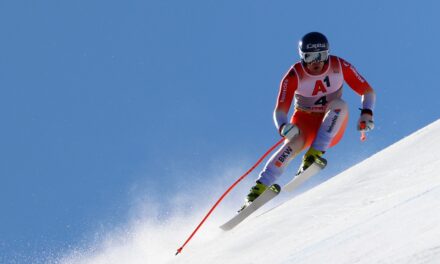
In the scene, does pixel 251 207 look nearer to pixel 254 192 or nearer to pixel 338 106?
pixel 254 192

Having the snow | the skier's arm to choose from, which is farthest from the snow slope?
the skier's arm

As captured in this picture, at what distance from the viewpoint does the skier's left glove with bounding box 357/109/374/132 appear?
7.73 meters

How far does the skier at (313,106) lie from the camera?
7570 millimetres

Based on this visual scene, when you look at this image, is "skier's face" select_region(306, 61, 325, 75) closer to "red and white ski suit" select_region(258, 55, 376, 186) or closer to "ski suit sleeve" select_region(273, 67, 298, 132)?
"red and white ski suit" select_region(258, 55, 376, 186)

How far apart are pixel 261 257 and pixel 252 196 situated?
3.35 meters

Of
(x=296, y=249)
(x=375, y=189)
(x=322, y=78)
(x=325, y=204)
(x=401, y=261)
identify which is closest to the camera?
(x=401, y=261)

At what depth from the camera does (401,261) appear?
230 cm

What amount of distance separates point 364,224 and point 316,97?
474 cm

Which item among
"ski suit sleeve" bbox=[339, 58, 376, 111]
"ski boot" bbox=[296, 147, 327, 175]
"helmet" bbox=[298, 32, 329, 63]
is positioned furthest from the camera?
"ski suit sleeve" bbox=[339, 58, 376, 111]

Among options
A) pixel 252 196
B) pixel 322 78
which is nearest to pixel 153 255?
pixel 252 196

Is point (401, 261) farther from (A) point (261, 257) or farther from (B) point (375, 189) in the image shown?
(B) point (375, 189)

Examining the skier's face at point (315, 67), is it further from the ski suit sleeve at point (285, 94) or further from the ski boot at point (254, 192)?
the ski boot at point (254, 192)

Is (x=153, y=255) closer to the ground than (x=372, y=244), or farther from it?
farther from it

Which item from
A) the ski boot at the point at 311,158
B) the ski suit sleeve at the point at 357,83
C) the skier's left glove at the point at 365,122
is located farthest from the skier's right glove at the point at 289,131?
the ski suit sleeve at the point at 357,83
